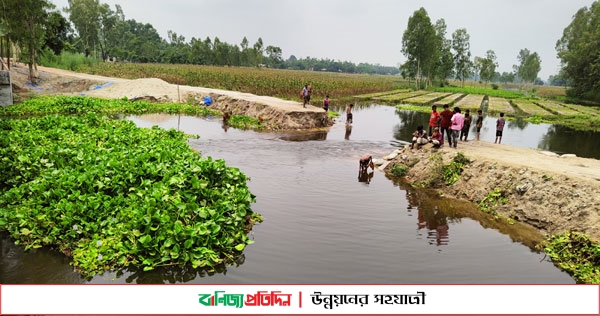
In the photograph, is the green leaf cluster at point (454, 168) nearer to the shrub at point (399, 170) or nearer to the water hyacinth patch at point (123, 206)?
the shrub at point (399, 170)

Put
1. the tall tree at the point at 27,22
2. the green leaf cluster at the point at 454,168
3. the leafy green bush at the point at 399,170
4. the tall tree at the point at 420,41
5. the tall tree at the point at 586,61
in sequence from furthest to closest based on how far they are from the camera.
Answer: the tall tree at the point at 420,41, the tall tree at the point at 586,61, the tall tree at the point at 27,22, the leafy green bush at the point at 399,170, the green leaf cluster at the point at 454,168

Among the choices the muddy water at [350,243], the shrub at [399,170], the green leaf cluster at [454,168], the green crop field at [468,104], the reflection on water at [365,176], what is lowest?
Answer: the muddy water at [350,243]

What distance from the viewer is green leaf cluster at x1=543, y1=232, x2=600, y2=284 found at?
26.2 feet

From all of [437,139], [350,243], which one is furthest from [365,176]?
[350,243]

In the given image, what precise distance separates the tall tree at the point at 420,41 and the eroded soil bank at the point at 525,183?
212 feet

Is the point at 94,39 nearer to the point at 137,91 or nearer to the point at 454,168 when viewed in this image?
the point at 137,91

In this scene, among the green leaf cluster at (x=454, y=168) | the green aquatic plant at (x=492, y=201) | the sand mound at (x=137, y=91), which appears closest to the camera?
the green aquatic plant at (x=492, y=201)

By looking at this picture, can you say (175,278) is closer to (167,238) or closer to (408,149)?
(167,238)

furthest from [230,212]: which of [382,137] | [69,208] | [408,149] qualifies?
[382,137]

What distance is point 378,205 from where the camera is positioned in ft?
37.9

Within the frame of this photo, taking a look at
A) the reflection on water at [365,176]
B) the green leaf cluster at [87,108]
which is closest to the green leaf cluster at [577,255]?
the reflection on water at [365,176]

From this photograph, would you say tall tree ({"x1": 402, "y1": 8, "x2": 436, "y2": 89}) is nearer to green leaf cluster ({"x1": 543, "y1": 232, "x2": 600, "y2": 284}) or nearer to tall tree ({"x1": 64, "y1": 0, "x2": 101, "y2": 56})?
tall tree ({"x1": 64, "y1": 0, "x2": 101, "y2": 56})

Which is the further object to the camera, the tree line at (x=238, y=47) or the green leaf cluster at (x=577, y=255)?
the tree line at (x=238, y=47)

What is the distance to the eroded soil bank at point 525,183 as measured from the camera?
32.5ft
